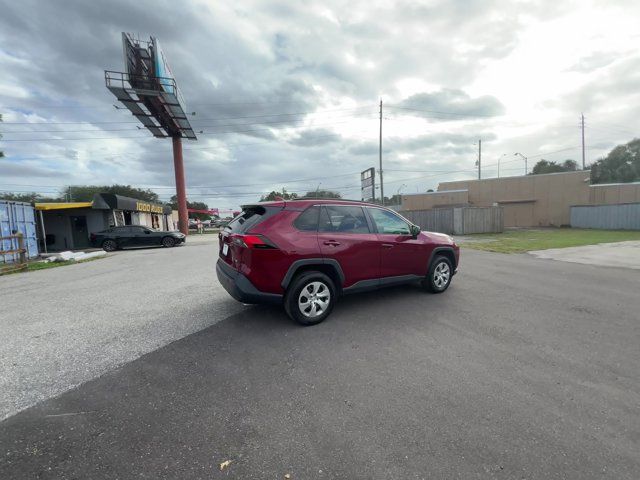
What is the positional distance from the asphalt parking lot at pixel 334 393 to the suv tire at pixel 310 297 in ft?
0.66

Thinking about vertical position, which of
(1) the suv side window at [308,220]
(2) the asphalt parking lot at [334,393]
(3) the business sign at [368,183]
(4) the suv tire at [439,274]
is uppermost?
(3) the business sign at [368,183]

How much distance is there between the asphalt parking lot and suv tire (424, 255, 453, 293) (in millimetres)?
688

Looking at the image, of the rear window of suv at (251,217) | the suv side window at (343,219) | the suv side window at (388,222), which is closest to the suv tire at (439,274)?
the suv side window at (388,222)

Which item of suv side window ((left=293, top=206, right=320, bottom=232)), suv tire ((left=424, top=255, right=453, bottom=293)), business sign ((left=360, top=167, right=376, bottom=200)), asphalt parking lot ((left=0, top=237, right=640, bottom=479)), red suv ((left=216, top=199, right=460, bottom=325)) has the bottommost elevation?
asphalt parking lot ((left=0, top=237, right=640, bottom=479))

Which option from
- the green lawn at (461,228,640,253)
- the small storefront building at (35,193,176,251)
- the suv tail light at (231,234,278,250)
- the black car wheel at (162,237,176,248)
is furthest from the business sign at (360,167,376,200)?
the suv tail light at (231,234,278,250)

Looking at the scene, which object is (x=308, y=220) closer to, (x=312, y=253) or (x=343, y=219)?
(x=312, y=253)

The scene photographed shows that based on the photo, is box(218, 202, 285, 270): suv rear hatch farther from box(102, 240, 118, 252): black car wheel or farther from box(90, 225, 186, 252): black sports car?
box(102, 240, 118, 252): black car wheel

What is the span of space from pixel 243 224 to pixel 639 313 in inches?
240

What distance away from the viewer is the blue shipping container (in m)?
13.4

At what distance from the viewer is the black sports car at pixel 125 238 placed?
1781 centimetres

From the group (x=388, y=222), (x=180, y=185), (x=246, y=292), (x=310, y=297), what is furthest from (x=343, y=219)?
(x=180, y=185)

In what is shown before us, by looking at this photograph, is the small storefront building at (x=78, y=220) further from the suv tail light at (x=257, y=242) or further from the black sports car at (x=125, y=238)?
the suv tail light at (x=257, y=242)

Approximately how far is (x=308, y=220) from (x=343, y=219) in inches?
23.8

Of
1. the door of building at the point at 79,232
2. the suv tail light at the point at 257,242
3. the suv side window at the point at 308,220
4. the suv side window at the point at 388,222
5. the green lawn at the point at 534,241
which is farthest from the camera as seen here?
the door of building at the point at 79,232
